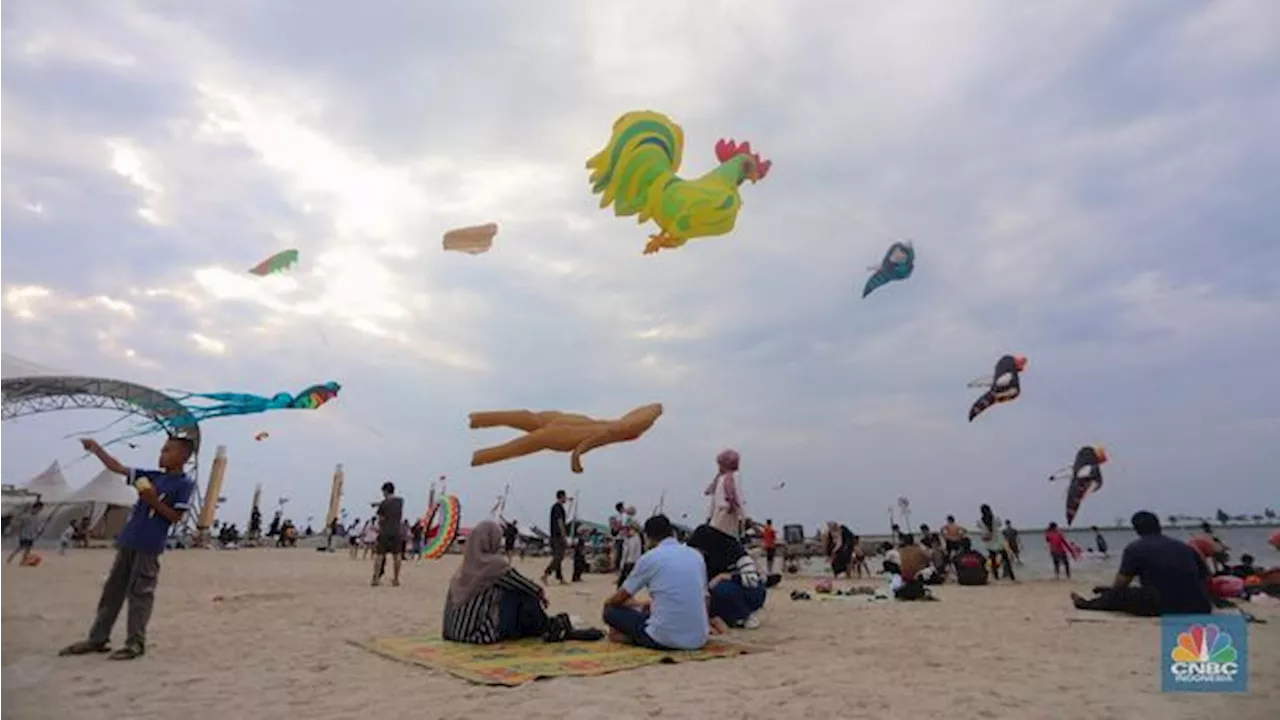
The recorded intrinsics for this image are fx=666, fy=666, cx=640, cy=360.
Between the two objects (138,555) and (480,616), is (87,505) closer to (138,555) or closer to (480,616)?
(138,555)

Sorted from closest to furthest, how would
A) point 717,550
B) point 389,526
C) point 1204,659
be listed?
point 1204,659
point 717,550
point 389,526

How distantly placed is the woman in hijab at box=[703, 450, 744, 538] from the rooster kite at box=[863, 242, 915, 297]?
651 cm

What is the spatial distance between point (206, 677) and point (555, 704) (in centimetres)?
269

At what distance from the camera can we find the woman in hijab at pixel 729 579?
7215 mm

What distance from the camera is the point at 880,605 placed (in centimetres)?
998

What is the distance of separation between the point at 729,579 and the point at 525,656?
2.65 m

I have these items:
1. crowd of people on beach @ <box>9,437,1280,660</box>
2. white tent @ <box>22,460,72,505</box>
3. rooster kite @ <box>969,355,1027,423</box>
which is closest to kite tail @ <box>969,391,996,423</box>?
rooster kite @ <box>969,355,1027,423</box>

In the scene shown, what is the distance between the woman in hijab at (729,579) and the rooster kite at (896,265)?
7.21 meters

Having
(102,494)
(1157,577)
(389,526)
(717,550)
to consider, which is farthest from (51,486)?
(1157,577)

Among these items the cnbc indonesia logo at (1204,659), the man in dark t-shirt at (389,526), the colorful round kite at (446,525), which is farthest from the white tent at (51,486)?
the cnbc indonesia logo at (1204,659)

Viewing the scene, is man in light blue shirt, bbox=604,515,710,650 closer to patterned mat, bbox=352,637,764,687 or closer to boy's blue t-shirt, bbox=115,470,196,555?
patterned mat, bbox=352,637,764,687

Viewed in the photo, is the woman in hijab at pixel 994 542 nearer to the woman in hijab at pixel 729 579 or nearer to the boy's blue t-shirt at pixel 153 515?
the woman in hijab at pixel 729 579

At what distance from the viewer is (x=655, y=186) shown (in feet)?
32.7

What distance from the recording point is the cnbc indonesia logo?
4.52 meters
